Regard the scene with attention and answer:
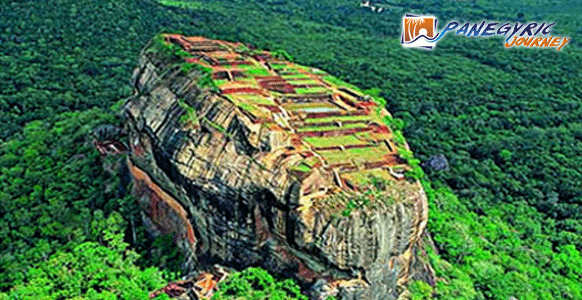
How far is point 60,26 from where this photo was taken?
66812 mm

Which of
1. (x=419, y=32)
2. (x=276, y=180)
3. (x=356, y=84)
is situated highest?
(x=419, y=32)

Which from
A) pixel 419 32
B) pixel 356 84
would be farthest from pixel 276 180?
pixel 356 84

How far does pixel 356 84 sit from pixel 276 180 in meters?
43.0

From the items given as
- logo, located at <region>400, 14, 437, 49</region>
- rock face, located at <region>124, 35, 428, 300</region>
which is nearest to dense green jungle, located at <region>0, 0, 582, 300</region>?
rock face, located at <region>124, 35, 428, 300</region>

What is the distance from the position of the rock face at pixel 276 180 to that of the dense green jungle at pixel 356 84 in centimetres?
159

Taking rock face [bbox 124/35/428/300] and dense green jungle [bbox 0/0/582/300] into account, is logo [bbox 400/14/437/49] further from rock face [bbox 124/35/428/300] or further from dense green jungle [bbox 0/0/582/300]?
rock face [bbox 124/35/428/300]

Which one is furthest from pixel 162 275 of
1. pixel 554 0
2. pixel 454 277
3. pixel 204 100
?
pixel 554 0

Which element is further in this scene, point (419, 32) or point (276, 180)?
point (419, 32)

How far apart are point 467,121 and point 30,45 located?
45753 millimetres

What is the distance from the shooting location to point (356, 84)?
64.2 meters

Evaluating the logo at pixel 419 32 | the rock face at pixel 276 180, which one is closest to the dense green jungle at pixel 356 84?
the rock face at pixel 276 180

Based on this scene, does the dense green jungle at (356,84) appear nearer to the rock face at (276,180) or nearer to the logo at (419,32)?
the rock face at (276,180)

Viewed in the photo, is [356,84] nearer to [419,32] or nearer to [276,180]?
[419,32]

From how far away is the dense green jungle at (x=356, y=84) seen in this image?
2811cm
